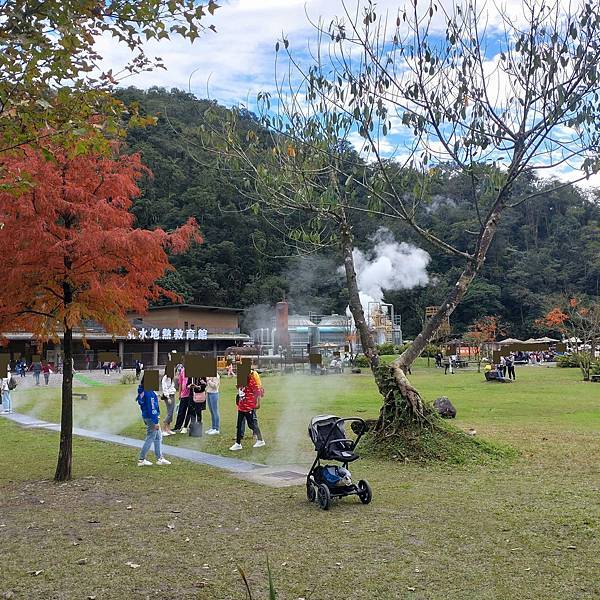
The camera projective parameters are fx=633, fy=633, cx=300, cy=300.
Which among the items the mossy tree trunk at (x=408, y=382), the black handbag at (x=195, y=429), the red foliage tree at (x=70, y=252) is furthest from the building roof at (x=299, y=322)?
the red foliage tree at (x=70, y=252)

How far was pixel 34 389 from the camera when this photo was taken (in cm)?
2764

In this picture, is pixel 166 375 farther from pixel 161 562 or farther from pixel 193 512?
pixel 161 562

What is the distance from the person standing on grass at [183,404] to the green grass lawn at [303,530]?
6.05 ft

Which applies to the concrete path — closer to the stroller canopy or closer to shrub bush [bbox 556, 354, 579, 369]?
the stroller canopy

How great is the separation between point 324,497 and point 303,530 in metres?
0.84

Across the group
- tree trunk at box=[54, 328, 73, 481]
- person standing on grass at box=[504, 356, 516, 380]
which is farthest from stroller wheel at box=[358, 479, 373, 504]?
person standing on grass at box=[504, 356, 516, 380]

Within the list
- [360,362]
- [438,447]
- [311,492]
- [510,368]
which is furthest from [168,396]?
[360,362]

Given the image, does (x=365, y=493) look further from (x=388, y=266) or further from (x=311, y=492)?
(x=388, y=266)

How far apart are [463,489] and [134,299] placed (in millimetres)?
5257

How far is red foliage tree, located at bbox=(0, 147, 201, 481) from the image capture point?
28.0ft

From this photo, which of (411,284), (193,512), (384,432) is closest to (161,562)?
(193,512)

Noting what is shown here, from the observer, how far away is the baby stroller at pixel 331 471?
273 inches

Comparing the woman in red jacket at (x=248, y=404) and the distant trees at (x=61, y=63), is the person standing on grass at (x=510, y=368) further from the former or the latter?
the distant trees at (x=61, y=63)

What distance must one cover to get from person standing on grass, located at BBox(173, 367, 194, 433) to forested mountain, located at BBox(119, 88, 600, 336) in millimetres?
54930
